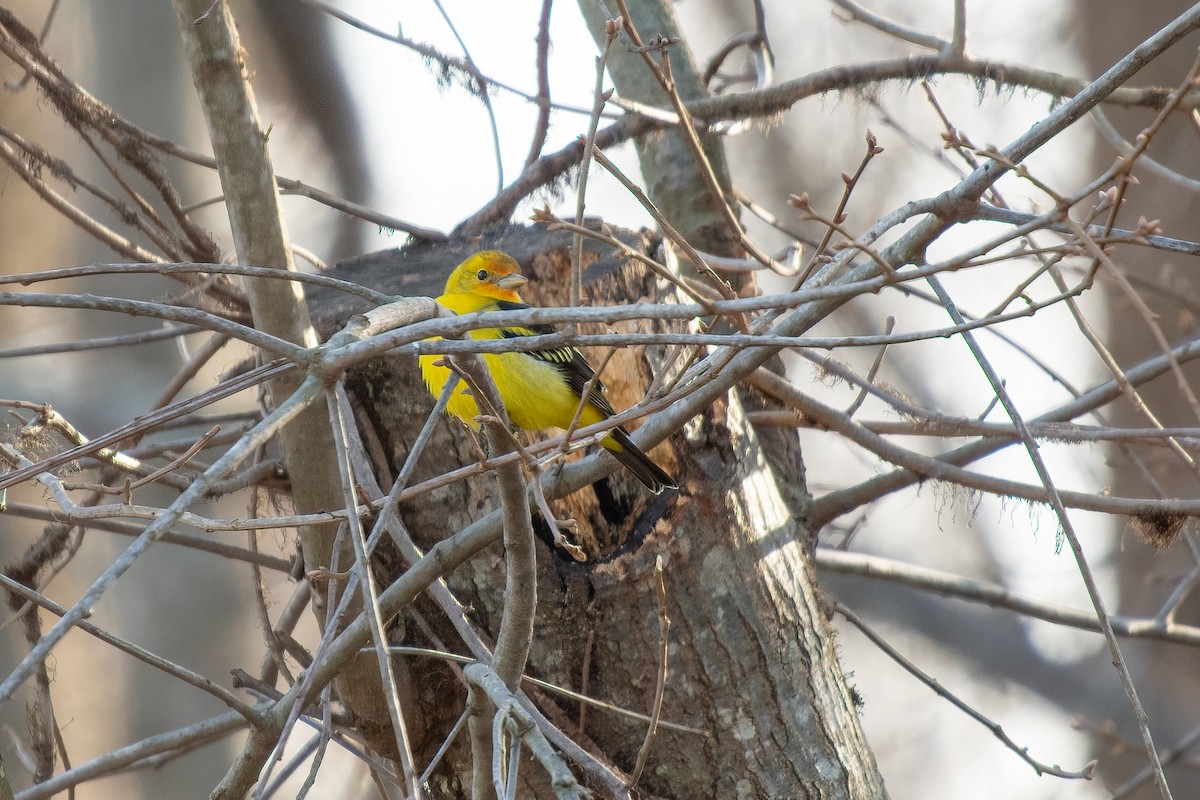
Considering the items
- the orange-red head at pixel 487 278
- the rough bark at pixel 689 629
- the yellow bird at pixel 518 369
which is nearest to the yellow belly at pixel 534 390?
the yellow bird at pixel 518 369

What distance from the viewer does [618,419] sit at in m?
1.54

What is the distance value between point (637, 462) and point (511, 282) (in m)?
0.92

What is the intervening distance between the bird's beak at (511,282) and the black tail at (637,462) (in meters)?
0.82

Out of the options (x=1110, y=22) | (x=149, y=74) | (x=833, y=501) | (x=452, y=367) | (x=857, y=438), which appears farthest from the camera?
(x=149, y=74)

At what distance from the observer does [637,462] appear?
241 centimetres

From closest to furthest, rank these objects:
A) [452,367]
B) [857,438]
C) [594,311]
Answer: [594,311], [452,367], [857,438]

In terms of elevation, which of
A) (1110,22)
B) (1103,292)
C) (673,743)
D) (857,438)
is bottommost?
(673,743)

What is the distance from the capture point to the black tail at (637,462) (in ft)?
7.06

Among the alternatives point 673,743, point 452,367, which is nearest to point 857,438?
point 673,743

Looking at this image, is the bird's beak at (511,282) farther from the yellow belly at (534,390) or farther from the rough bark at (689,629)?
the rough bark at (689,629)

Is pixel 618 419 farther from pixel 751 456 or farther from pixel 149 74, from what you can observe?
pixel 149 74

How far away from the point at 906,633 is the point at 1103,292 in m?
2.80

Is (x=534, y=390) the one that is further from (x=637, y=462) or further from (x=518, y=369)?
(x=637, y=462)

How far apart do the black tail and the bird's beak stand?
82 cm
